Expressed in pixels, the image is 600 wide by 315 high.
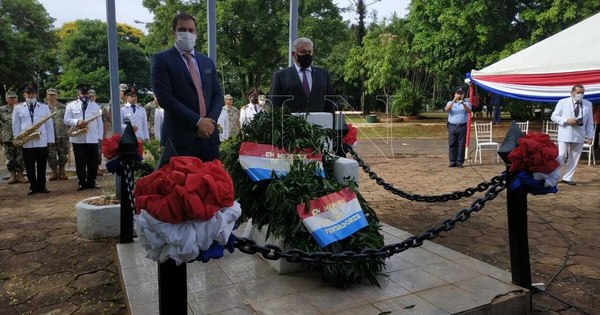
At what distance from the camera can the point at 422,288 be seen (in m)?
3.29

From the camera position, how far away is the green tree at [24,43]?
109 ft

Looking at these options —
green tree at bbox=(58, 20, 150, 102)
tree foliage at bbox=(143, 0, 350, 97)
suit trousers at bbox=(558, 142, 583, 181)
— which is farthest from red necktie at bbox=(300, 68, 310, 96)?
green tree at bbox=(58, 20, 150, 102)

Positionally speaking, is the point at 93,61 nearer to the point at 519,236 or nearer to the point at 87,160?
the point at 87,160

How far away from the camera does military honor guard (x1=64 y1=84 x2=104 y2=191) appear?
7.93 meters

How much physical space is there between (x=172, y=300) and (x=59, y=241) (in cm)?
360

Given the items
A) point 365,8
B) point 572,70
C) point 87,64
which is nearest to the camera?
point 572,70

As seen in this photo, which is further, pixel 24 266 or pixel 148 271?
pixel 24 266

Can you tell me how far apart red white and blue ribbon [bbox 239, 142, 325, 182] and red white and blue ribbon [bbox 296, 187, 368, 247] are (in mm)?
334

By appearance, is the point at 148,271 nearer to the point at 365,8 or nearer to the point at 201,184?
the point at 201,184

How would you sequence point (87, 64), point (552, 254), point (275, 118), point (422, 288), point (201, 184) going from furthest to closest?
1. point (87, 64)
2. point (552, 254)
3. point (275, 118)
4. point (422, 288)
5. point (201, 184)

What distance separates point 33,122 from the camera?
7906 mm

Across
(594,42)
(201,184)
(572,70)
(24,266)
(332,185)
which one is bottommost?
(24,266)

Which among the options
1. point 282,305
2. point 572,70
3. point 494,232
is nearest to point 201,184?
point 282,305

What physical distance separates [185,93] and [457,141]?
829 cm
